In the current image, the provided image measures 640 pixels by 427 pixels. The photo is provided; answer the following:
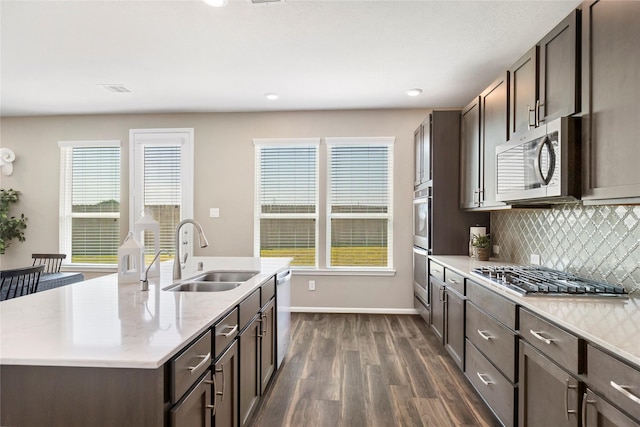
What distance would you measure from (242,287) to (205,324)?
69 centimetres

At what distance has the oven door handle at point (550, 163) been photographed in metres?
1.90

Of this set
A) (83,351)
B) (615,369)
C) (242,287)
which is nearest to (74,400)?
(83,351)

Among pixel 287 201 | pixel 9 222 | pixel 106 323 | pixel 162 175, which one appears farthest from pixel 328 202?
pixel 9 222

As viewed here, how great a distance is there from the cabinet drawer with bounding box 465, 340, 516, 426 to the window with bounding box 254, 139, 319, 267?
2.54 meters

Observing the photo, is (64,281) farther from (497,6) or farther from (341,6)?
(497,6)

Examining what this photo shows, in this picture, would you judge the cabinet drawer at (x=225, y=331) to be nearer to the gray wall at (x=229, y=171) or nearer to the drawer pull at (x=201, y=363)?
the drawer pull at (x=201, y=363)

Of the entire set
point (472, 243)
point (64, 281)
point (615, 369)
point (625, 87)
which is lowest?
point (64, 281)

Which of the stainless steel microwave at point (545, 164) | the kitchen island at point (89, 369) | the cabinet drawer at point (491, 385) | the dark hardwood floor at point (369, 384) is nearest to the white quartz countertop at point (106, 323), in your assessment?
the kitchen island at point (89, 369)

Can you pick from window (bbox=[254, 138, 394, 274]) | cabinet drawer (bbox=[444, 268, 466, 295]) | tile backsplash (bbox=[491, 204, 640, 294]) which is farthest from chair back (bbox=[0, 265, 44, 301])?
tile backsplash (bbox=[491, 204, 640, 294])

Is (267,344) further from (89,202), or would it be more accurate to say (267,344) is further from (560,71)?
(89,202)

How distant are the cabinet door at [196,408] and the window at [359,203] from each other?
338 cm

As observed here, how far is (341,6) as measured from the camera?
2.34 metres

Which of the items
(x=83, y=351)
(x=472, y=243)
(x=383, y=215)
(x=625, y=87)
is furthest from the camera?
(x=383, y=215)

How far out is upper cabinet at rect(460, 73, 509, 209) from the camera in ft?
8.70
